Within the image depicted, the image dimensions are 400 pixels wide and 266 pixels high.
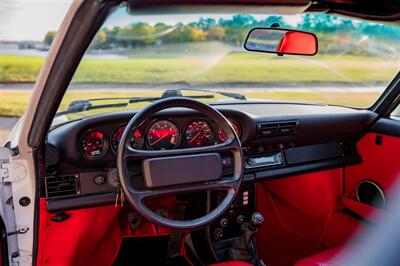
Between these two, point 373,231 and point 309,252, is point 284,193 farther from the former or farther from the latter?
point 373,231

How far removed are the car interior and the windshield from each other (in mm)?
194

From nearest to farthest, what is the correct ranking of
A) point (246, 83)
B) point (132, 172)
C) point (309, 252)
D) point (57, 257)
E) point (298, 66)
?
point (132, 172) → point (57, 257) → point (309, 252) → point (246, 83) → point (298, 66)

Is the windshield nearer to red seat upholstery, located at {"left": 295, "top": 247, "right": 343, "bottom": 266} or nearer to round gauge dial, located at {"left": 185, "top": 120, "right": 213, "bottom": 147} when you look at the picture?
round gauge dial, located at {"left": 185, "top": 120, "right": 213, "bottom": 147}

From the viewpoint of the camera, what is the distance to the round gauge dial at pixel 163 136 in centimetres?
241

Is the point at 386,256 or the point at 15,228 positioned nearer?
the point at 386,256

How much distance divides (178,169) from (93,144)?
1.82 feet

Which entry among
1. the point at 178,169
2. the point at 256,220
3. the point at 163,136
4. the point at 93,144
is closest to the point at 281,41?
the point at 163,136

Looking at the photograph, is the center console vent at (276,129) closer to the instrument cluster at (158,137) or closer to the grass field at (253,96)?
the instrument cluster at (158,137)

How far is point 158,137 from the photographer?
2.45m

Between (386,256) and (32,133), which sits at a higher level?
(32,133)

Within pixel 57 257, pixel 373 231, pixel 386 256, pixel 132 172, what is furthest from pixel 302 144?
pixel 57 257

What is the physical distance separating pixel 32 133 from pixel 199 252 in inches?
57.1

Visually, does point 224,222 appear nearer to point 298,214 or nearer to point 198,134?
point 198,134

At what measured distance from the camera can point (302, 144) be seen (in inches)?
124
